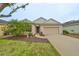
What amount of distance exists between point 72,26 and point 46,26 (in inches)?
17.5

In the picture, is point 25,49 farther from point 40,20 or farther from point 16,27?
point 40,20

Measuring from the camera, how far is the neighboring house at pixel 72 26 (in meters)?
3.24

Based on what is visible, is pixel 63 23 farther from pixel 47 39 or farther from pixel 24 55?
pixel 24 55

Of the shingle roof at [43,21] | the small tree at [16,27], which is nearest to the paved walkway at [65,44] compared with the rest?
the shingle roof at [43,21]

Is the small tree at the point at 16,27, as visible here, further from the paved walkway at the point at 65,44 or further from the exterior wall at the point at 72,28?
the exterior wall at the point at 72,28

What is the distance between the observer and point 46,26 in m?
3.34

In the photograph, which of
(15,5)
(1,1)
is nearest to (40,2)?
(15,5)

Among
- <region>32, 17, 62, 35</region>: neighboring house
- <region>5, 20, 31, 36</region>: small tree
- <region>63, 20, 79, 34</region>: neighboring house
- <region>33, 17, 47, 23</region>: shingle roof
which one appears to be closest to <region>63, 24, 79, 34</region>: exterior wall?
<region>63, 20, 79, 34</region>: neighboring house

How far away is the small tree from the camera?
10.8ft

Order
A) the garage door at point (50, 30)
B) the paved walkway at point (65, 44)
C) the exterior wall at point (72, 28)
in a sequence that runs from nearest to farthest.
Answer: the paved walkway at point (65, 44), the exterior wall at point (72, 28), the garage door at point (50, 30)

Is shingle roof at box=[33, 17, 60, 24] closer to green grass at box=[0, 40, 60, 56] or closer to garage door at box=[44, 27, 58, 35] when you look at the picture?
garage door at box=[44, 27, 58, 35]

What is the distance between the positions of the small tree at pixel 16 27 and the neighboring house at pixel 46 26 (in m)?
0.14

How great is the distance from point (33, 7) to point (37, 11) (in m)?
0.10

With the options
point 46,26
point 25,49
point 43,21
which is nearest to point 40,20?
point 43,21
